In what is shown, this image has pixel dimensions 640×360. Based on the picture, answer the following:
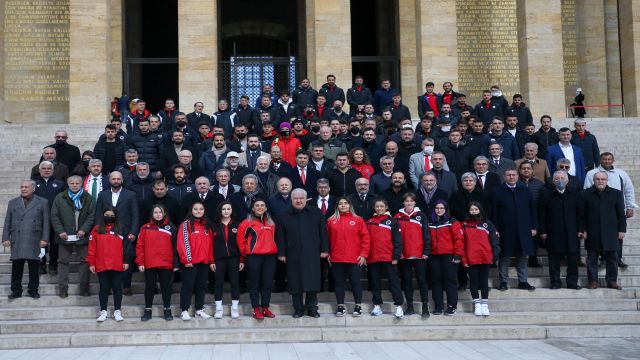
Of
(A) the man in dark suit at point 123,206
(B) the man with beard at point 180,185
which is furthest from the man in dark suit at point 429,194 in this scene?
(A) the man in dark suit at point 123,206

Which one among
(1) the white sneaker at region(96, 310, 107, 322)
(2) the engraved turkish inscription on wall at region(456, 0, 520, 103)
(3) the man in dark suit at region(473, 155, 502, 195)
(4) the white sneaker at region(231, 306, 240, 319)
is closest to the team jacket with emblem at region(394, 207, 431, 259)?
(3) the man in dark suit at region(473, 155, 502, 195)

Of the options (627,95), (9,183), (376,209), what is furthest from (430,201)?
(627,95)

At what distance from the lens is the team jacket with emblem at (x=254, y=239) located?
35.7 ft

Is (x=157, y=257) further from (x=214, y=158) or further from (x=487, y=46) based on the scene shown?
(x=487, y=46)

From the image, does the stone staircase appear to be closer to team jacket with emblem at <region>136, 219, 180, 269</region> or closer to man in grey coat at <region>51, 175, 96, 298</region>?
man in grey coat at <region>51, 175, 96, 298</region>

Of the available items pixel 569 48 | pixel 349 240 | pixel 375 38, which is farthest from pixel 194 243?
pixel 375 38

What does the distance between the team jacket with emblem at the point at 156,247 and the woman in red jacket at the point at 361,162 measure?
3.10 meters

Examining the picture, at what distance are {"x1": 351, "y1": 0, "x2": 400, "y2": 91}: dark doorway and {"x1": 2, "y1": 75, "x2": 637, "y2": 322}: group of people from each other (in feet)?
42.0

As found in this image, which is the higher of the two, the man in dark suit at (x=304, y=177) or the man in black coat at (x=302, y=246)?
the man in dark suit at (x=304, y=177)

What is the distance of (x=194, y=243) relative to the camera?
10742mm

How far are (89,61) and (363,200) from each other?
12.1m

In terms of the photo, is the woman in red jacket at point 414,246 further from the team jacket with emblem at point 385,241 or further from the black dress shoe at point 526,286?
the black dress shoe at point 526,286

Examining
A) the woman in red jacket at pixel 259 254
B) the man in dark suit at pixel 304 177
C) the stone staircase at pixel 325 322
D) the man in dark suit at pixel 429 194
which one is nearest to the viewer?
the stone staircase at pixel 325 322

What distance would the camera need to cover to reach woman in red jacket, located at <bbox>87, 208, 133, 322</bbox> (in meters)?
10.6
